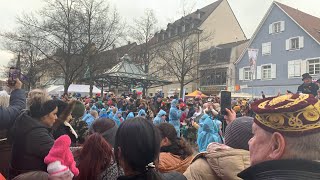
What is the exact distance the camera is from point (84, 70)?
25.1m

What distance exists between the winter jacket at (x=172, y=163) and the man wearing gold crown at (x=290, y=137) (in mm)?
1543

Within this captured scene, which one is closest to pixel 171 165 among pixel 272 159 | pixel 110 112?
pixel 272 159

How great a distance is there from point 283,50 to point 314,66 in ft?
14.5

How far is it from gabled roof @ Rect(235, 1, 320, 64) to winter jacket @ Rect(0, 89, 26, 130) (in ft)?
112

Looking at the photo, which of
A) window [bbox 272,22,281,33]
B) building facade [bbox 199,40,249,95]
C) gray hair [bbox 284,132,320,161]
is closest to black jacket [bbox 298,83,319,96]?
gray hair [bbox 284,132,320,161]

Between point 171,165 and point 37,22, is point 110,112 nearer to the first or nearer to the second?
point 171,165

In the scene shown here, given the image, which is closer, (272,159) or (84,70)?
(272,159)

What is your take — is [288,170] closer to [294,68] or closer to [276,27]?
[294,68]

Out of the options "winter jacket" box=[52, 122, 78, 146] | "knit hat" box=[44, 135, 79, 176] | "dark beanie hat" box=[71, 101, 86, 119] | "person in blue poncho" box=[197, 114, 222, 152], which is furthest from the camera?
"person in blue poncho" box=[197, 114, 222, 152]

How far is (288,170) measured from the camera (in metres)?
1.37

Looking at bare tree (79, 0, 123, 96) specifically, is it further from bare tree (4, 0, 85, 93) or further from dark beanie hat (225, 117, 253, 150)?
dark beanie hat (225, 117, 253, 150)

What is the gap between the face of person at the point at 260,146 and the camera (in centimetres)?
157

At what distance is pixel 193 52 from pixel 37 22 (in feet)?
56.5

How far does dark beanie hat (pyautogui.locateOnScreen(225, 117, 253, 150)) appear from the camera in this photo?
238 centimetres
